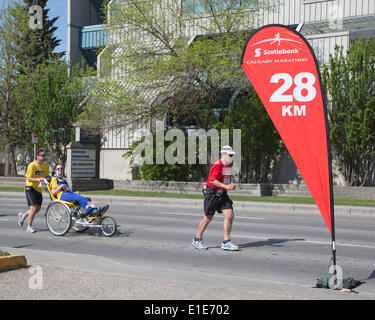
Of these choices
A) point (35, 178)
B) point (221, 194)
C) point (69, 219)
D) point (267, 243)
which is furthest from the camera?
point (35, 178)

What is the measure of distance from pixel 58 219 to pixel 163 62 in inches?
532

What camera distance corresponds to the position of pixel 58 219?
11.4 meters

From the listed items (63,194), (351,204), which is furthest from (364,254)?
(351,204)

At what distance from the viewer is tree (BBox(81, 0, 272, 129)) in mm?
23516

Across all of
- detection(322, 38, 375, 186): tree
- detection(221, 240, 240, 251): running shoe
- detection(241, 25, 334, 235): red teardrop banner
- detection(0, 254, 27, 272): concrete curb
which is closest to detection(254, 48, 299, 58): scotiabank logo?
detection(241, 25, 334, 235): red teardrop banner

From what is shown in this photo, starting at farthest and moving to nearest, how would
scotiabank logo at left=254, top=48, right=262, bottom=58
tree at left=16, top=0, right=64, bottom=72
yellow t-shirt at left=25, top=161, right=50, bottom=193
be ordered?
tree at left=16, top=0, right=64, bottom=72 → yellow t-shirt at left=25, top=161, right=50, bottom=193 → scotiabank logo at left=254, top=48, right=262, bottom=58

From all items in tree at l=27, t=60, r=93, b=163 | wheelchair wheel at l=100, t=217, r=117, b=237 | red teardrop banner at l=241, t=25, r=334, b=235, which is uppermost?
tree at l=27, t=60, r=93, b=163

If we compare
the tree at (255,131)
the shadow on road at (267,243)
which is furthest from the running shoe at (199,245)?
the tree at (255,131)

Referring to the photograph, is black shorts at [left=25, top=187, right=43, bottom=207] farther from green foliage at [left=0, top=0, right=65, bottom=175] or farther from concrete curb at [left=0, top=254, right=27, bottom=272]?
green foliage at [left=0, top=0, right=65, bottom=175]

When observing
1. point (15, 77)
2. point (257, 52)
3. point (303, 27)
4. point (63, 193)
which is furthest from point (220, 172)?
point (15, 77)

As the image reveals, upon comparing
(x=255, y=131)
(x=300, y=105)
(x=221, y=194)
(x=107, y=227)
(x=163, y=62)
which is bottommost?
(x=107, y=227)

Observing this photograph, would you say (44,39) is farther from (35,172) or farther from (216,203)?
(216,203)

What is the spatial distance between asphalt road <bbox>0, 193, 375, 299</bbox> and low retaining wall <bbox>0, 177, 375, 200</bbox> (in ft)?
21.7
